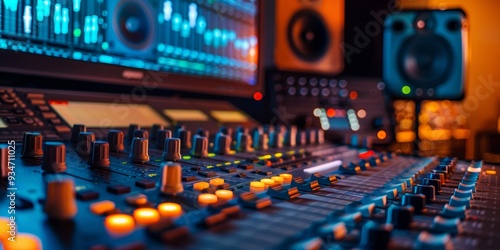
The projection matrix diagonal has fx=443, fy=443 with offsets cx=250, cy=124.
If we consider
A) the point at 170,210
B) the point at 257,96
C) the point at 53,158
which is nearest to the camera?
the point at 170,210

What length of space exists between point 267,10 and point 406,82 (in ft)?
2.36

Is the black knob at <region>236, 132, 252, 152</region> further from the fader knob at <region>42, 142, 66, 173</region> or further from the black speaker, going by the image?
the black speaker

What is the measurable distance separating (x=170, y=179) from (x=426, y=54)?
1.76 meters

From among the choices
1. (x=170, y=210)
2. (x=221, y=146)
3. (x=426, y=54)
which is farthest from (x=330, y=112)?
(x=170, y=210)

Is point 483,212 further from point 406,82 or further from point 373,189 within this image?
point 406,82

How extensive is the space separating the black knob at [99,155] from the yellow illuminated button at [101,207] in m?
0.19

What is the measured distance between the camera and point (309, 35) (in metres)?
1.97

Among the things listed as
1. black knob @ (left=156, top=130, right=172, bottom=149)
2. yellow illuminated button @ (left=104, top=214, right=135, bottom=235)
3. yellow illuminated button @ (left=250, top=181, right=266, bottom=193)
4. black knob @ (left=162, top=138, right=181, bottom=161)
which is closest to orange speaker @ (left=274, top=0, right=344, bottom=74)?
black knob @ (left=156, top=130, right=172, bottom=149)

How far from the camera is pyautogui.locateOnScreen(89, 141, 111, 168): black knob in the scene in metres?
0.58

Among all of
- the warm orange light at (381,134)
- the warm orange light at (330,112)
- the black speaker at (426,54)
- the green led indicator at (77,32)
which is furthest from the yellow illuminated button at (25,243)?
the black speaker at (426,54)

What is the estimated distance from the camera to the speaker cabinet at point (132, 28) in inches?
40.5

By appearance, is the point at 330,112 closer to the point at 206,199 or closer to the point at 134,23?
the point at 134,23

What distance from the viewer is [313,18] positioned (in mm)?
1966

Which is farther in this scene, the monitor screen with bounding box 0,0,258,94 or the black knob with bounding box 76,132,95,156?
the monitor screen with bounding box 0,0,258,94
